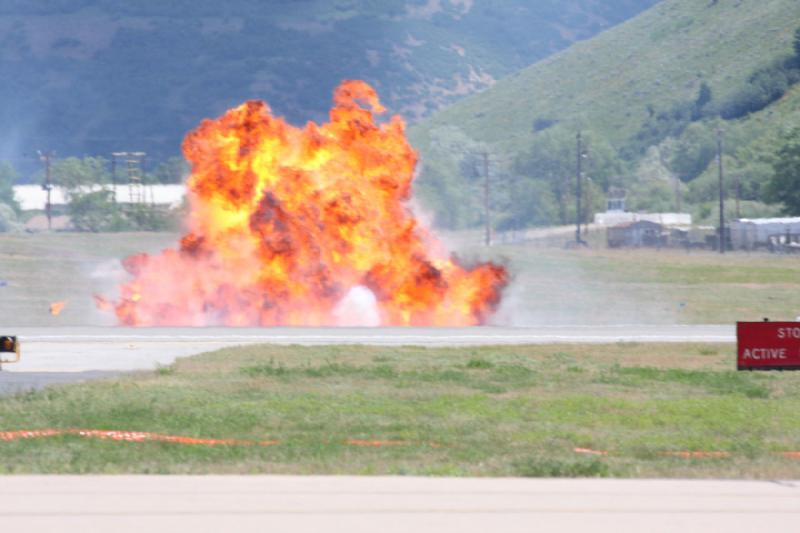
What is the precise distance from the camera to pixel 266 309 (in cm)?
→ 5003

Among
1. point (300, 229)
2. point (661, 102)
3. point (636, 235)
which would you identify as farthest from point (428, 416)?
point (661, 102)

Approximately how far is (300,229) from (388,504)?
34.2 meters

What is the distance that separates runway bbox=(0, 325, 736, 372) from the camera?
36.6 metres

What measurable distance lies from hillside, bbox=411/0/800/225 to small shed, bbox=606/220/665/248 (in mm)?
25490

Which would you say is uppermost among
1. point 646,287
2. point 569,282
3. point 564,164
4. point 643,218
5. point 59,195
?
point 564,164

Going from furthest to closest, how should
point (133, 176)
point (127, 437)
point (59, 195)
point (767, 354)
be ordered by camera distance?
point (59, 195)
point (133, 176)
point (767, 354)
point (127, 437)

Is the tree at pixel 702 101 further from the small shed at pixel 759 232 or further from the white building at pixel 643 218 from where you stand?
the small shed at pixel 759 232

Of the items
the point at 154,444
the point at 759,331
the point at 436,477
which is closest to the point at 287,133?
the point at 759,331

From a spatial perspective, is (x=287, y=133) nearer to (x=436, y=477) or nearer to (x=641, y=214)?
(x=436, y=477)

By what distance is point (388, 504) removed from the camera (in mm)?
15570

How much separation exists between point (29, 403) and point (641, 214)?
4530 inches

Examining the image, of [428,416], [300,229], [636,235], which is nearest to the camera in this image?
[428,416]

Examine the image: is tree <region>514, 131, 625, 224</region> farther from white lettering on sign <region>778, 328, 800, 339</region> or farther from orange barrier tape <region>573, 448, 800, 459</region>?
orange barrier tape <region>573, 448, 800, 459</region>

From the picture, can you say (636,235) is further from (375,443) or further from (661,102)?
(375,443)
